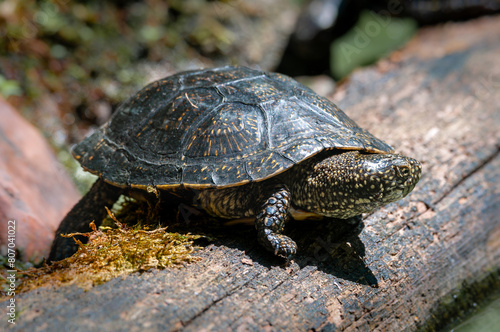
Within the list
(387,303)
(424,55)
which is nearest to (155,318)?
(387,303)

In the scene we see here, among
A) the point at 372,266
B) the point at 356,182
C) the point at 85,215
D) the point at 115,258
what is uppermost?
the point at 356,182

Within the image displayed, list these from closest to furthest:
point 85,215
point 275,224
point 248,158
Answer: point 275,224, point 248,158, point 85,215

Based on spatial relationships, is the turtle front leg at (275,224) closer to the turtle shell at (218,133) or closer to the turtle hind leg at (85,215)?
the turtle shell at (218,133)

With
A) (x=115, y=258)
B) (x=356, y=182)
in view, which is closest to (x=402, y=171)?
(x=356, y=182)

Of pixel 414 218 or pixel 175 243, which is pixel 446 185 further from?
pixel 175 243

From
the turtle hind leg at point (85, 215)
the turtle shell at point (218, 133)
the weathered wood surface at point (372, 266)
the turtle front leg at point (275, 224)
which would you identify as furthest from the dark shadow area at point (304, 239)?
the turtle hind leg at point (85, 215)

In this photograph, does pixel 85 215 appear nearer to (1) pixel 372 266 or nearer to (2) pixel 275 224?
(2) pixel 275 224

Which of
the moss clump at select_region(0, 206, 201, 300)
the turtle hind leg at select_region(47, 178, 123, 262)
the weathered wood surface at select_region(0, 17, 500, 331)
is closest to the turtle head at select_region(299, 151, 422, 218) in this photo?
the weathered wood surface at select_region(0, 17, 500, 331)

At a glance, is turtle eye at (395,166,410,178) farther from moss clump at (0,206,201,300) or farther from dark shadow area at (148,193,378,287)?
moss clump at (0,206,201,300)
